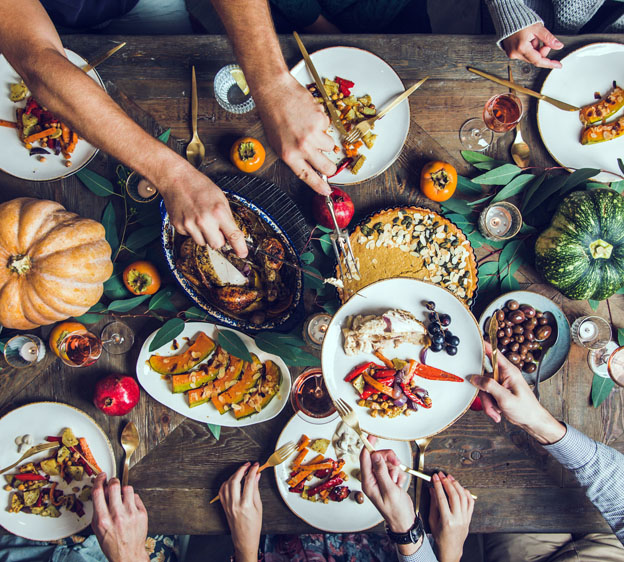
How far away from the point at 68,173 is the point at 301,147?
84cm

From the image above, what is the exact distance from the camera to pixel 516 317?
149 centimetres

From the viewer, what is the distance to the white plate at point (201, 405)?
152 centimetres

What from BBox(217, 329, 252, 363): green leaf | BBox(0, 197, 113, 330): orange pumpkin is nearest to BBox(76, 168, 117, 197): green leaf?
BBox(0, 197, 113, 330): orange pumpkin

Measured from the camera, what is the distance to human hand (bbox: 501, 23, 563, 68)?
1.45m

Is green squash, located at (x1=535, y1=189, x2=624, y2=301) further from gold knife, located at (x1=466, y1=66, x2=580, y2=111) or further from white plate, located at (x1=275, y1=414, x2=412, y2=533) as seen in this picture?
white plate, located at (x1=275, y1=414, x2=412, y2=533)

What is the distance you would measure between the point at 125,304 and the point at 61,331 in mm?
252

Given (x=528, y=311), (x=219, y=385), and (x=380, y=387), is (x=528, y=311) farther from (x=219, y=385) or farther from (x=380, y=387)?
(x=219, y=385)

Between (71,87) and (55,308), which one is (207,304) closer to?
(55,308)

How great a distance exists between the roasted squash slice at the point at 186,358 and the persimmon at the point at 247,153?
0.61 metres

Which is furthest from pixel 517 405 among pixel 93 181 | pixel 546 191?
pixel 93 181

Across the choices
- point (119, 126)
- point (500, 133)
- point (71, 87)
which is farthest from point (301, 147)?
point (500, 133)

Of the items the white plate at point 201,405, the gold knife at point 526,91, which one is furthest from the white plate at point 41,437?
the gold knife at point 526,91

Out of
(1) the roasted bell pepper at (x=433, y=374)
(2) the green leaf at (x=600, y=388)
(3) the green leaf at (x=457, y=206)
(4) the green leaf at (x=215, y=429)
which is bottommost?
(4) the green leaf at (x=215, y=429)

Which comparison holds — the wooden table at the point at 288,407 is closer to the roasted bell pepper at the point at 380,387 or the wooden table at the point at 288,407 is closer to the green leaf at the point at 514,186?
the green leaf at the point at 514,186
